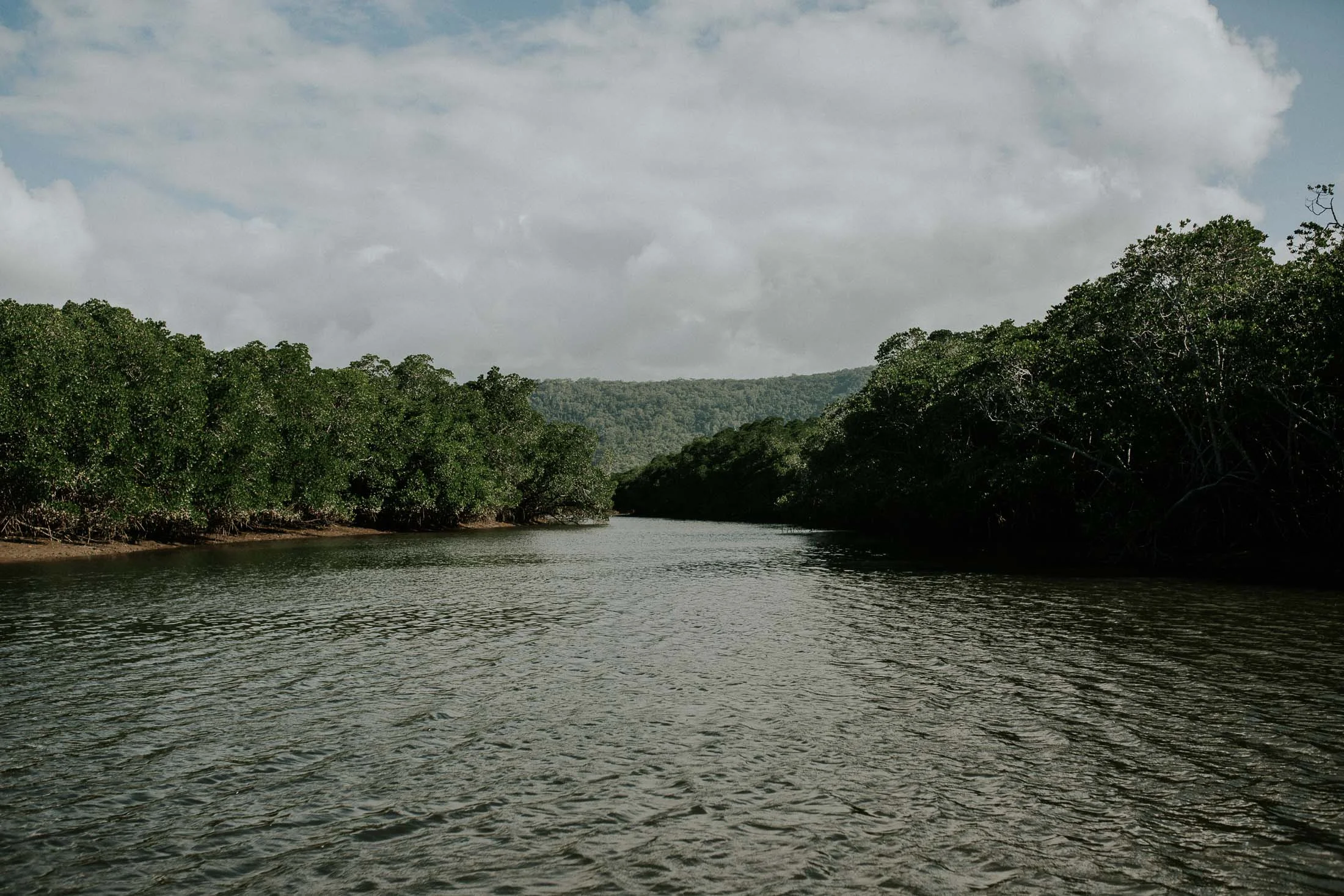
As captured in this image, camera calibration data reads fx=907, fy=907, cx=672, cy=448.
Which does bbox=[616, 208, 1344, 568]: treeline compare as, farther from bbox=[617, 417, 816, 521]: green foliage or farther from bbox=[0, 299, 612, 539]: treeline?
bbox=[617, 417, 816, 521]: green foliage

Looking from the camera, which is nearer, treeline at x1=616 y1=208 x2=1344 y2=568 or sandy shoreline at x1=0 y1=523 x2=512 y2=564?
treeline at x1=616 y1=208 x2=1344 y2=568

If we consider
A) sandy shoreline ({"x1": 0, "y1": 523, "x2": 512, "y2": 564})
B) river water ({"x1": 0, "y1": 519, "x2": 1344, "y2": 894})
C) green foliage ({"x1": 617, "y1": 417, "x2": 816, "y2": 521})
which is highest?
green foliage ({"x1": 617, "y1": 417, "x2": 816, "y2": 521})

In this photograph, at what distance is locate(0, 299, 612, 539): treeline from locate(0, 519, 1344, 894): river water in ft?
68.4

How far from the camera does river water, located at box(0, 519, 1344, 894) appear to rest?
31.0ft

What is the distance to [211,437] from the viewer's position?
5481 cm

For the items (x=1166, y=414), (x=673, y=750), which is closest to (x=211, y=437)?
(x=673, y=750)

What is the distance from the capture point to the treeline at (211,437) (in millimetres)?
44344

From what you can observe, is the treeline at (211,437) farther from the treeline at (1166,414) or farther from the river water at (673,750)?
the treeline at (1166,414)

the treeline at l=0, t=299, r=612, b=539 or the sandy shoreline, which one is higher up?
the treeline at l=0, t=299, r=612, b=539

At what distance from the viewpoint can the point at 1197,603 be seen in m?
28.9

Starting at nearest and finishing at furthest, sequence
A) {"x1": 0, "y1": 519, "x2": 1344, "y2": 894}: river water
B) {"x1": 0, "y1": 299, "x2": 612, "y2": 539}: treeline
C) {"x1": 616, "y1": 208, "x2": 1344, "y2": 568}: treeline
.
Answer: {"x1": 0, "y1": 519, "x2": 1344, "y2": 894}: river water, {"x1": 616, "y1": 208, "x2": 1344, "y2": 568}: treeline, {"x1": 0, "y1": 299, "x2": 612, "y2": 539}: treeline

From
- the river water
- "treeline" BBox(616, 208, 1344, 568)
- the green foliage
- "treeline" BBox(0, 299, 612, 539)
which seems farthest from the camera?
the green foliage

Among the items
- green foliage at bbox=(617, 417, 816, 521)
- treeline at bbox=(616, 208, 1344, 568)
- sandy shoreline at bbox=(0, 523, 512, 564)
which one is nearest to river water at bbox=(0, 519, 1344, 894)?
treeline at bbox=(616, 208, 1344, 568)

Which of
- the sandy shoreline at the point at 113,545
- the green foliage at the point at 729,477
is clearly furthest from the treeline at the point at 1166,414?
the green foliage at the point at 729,477
